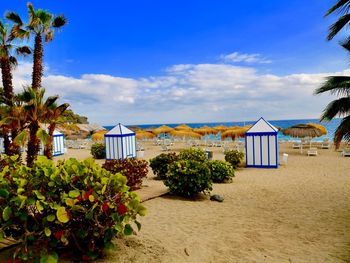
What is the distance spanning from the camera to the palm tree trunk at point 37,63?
11427 millimetres

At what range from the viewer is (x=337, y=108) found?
6922 mm

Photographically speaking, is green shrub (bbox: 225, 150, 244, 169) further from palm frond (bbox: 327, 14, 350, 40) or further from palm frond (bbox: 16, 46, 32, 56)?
palm frond (bbox: 16, 46, 32, 56)

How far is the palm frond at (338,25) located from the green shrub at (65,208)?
21.1 ft

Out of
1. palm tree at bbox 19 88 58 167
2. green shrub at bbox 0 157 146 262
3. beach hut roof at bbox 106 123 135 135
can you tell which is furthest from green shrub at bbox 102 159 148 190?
beach hut roof at bbox 106 123 135 135

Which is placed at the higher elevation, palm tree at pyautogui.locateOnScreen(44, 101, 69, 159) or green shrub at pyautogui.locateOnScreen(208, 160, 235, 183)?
palm tree at pyautogui.locateOnScreen(44, 101, 69, 159)

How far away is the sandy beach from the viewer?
425cm

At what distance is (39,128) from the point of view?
9.20 metres

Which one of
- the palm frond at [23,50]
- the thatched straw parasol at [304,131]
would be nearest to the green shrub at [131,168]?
the palm frond at [23,50]

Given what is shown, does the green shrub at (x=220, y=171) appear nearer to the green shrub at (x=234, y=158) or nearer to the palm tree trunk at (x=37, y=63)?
the green shrub at (x=234, y=158)

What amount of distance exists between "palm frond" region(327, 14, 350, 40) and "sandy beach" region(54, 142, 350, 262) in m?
4.39

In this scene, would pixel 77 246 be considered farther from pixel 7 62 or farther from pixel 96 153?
pixel 96 153

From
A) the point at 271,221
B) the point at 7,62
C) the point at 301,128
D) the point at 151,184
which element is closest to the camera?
the point at 271,221

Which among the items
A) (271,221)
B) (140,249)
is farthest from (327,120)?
(140,249)

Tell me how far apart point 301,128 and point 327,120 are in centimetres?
1776
